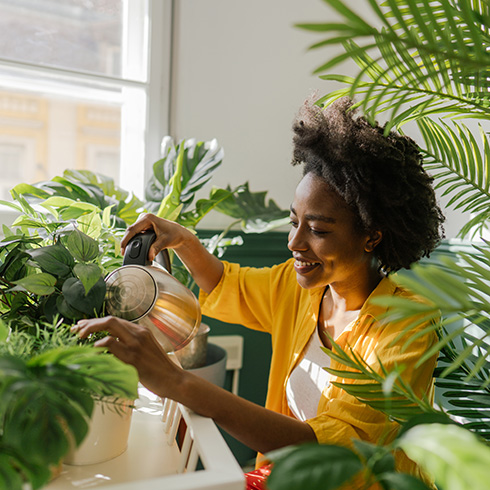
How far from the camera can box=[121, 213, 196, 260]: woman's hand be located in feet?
2.58

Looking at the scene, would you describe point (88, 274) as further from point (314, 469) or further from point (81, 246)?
point (314, 469)

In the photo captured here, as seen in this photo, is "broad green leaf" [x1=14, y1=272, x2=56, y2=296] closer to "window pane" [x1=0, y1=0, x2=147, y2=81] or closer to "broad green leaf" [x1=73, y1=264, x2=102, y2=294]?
"broad green leaf" [x1=73, y1=264, x2=102, y2=294]

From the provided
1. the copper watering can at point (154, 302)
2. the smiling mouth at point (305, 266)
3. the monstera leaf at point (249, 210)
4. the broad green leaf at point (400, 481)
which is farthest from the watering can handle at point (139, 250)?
the monstera leaf at point (249, 210)

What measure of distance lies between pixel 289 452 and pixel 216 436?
207 millimetres

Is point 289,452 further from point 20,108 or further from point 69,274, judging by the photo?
point 20,108

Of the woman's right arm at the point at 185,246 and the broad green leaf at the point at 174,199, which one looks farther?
the broad green leaf at the point at 174,199

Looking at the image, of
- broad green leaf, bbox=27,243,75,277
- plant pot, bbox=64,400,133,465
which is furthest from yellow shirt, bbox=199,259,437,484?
broad green leaf, bbox=27,243,75,277

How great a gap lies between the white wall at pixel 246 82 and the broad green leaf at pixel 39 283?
3.69ft

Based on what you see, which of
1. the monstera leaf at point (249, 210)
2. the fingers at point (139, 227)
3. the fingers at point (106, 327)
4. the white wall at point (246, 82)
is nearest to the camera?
the fingers at point (106, 327)

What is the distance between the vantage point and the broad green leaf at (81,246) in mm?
585

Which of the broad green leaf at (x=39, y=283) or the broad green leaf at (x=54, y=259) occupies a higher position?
the broad green leaf at (x=54, y=259)

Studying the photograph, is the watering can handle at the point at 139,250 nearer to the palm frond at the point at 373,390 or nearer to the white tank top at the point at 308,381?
the palm frond at the point at 373,390

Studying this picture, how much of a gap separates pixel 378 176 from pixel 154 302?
527mm

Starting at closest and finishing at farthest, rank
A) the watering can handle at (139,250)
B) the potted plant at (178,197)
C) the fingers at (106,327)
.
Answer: the fingers at (106,327), the watering can handle at (139,250), the potted plant at (178,197)
